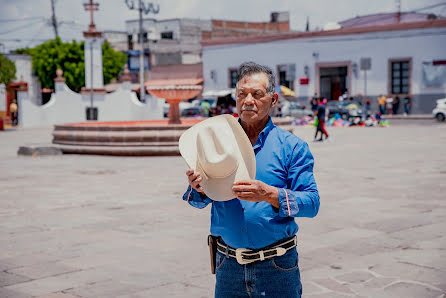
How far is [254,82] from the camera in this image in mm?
2752

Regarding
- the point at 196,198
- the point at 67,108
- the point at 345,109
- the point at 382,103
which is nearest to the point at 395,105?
the point at 382,103

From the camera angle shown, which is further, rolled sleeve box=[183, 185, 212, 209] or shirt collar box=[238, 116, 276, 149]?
rolled sleeve box=[183, 185, 212, 209]

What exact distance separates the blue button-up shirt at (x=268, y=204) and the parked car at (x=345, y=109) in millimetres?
30043

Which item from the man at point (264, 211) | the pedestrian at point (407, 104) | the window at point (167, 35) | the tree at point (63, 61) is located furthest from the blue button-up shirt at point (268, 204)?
the window at point (167, 35)

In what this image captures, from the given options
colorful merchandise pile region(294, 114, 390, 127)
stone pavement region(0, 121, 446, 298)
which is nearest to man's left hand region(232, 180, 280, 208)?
stone pavement region(0, 121, 446, 298)

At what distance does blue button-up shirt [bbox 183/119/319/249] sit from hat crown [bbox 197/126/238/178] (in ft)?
0.80

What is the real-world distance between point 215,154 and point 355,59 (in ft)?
132

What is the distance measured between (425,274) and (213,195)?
3.15 m

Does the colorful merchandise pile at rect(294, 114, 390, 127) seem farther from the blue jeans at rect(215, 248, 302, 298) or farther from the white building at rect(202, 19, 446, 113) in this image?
the blue jeans at rect(215, 248, 302, 298)

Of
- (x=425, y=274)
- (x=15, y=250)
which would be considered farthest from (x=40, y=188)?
(x=425, y=274)

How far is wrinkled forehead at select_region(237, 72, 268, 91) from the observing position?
274cm

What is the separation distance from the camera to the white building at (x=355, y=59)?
1545 inches

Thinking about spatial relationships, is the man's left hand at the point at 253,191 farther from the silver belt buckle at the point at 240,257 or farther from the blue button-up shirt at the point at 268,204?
the silver belt buckle at the point at 240,257

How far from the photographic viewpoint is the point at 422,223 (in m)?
7.14
